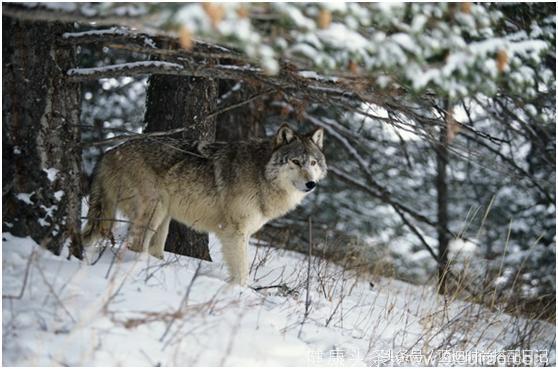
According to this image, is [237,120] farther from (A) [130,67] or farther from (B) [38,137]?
(B) [38,137]

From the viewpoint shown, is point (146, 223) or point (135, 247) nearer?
point (135, 247)

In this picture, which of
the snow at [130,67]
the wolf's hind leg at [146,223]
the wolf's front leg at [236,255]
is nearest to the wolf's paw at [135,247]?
the wolf's hind leg at [146,223]

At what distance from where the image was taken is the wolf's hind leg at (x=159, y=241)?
709 cm

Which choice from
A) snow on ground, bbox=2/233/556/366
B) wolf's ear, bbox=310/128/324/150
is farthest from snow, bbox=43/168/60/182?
wolf's ear, bbox=310/128/324/150

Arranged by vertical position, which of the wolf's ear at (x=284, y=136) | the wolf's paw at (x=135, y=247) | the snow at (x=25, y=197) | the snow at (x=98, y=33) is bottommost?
the wolf's paw at (x=135, y=247)

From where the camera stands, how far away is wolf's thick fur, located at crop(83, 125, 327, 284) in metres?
6.89

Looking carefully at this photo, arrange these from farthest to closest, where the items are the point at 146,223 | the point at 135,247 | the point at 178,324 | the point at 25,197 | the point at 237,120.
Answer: the point at 237,120 → the point at 146,223 → the point at 135,247 → the point at 25,197 → the point at 178,324

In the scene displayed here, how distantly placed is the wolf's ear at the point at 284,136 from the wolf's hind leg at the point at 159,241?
145 cm

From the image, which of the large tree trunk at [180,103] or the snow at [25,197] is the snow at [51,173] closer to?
the snow at [25,197]

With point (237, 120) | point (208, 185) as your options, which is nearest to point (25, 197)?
point (208, 185)

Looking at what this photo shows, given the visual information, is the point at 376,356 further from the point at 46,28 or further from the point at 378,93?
the point at 46,28

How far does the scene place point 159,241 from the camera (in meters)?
7.16

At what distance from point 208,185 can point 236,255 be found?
851mm

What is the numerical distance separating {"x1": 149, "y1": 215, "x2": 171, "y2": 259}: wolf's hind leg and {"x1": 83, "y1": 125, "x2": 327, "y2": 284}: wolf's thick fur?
0.03 feet
